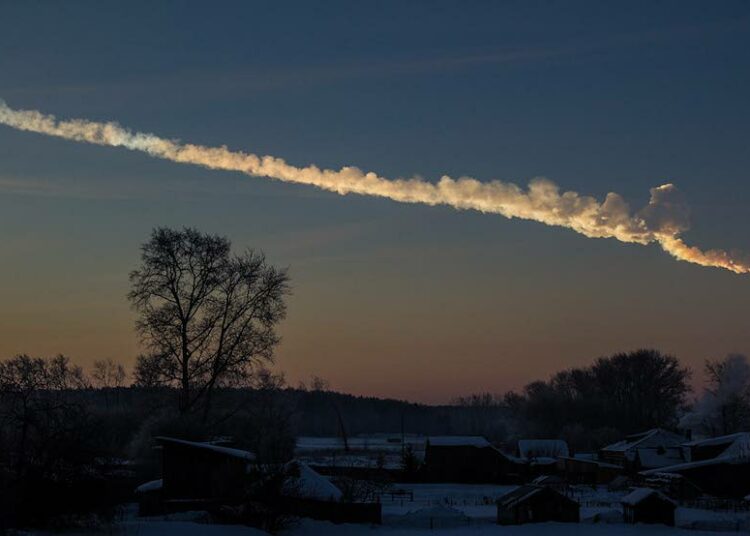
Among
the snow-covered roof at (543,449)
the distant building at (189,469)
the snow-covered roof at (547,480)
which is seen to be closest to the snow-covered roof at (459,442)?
the snow-covered roof at (547,480)

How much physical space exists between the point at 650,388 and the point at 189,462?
107 meters

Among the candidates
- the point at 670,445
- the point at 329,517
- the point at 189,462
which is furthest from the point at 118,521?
the point at 670,445

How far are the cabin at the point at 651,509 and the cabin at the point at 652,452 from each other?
3767cm

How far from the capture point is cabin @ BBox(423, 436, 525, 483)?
85125mm

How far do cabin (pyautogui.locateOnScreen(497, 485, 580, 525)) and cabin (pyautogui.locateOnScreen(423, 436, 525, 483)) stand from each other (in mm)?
36031

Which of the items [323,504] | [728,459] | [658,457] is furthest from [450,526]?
[658,457]

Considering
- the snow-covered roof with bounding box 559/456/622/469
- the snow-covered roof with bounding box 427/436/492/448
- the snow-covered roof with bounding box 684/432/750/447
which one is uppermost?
the snow-covered roof with bounding box 684/432/750/447

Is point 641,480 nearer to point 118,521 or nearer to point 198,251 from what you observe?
point 198,251

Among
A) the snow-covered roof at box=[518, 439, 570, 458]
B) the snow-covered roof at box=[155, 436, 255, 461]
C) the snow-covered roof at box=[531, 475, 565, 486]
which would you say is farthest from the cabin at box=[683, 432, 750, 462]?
the snow-covered roof at box=[155, 436, 255, 461]

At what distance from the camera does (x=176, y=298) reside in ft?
162

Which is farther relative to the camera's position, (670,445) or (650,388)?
(650,388)

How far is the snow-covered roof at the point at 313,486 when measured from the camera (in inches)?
1768

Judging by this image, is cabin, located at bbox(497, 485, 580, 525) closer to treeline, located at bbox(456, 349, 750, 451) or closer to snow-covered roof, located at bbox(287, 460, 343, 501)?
snow-covered roof, located at bbox(287, 460, 343, 501)

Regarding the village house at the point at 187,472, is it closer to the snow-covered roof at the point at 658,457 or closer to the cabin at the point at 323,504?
the cabin at the point at 323,504
